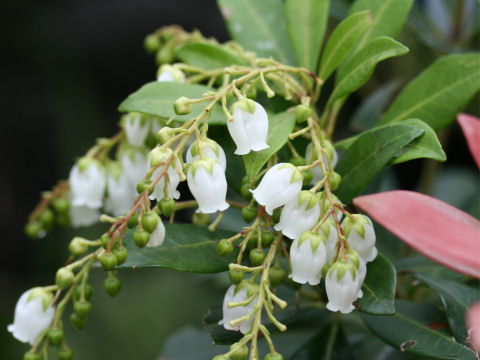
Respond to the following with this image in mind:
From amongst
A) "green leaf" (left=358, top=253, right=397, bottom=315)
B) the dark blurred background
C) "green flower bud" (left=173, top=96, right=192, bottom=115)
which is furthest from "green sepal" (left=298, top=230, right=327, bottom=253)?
the dark blurred background

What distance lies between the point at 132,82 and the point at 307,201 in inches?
86.9

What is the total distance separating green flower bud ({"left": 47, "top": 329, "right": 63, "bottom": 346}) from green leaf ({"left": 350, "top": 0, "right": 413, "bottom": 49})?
64 cm

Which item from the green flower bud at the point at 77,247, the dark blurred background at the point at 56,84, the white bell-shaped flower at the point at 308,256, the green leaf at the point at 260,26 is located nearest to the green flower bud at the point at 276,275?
the white bell-shaped flower at the point at 308,256

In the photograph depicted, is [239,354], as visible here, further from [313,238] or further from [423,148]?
[423,148]

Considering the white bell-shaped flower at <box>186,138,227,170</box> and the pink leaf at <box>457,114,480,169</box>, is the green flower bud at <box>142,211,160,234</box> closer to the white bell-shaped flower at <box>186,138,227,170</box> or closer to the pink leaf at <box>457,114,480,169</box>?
the white bell-shaped flower at <box>186,138,227,170</box>

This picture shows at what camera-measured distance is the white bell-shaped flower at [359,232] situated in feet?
2.58

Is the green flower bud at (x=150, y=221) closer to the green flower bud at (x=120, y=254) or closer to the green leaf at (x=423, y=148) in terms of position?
the green flower bud at (x=120, y=254)

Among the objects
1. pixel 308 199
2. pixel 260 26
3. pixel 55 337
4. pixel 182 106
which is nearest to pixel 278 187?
pixel 308 199

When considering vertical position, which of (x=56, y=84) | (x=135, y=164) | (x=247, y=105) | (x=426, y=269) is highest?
(x=247, y=105)

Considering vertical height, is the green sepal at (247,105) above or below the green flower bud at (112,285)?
above

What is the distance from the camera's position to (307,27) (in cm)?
109

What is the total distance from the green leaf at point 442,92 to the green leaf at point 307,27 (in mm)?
167

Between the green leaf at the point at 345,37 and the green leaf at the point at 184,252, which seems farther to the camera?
the green leaf at the point at 345,37

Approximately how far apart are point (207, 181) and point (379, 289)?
258 mm
